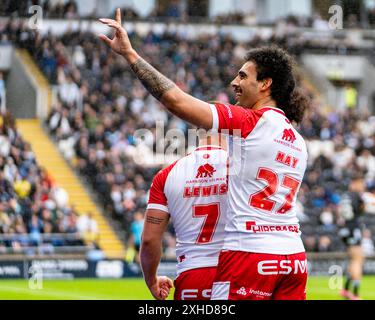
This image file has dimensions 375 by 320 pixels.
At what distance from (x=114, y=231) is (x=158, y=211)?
61.4ft

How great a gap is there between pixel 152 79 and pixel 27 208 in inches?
653

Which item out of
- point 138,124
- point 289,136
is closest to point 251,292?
point 289,136

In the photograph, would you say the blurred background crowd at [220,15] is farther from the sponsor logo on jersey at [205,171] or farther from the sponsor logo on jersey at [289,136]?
the sponsor logo on jersey at [289,136]

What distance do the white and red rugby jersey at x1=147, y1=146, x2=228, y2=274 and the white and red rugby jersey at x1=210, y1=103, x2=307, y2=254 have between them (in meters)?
0.52

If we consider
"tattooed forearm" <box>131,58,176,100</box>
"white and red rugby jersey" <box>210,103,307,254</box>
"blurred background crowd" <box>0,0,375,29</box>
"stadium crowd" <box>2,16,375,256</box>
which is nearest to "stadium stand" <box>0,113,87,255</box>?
"stadium crowd" <box>2,16,375,256</box>

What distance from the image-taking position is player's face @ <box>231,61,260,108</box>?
19.4 feet

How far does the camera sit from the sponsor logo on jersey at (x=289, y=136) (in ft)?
19.1

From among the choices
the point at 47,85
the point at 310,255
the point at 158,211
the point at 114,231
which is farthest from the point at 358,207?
the point at 158,211

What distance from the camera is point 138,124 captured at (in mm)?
27500

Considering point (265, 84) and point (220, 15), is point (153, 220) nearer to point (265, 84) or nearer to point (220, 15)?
point (265, 84)

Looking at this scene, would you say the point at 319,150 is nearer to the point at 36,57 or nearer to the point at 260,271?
the point at 36,57

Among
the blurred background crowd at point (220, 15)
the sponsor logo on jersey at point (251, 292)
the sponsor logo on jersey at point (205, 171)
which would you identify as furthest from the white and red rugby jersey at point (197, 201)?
the blurred background crowd at point (220, 15)

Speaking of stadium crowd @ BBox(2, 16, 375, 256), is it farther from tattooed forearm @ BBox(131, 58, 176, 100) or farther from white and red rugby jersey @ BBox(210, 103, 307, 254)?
tattooed forearm @ BBox(131, 58, 176, 100)

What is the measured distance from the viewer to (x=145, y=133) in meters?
26.3
